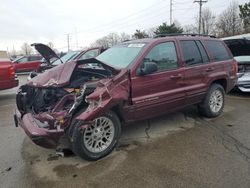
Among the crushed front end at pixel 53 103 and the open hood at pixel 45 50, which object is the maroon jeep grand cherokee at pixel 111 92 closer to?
the crushed front end at pixel 53 103

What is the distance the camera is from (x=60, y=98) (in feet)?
13.4

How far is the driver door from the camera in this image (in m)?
4.30

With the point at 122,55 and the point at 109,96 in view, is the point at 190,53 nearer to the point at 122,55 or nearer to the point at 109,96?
the point at 122,55

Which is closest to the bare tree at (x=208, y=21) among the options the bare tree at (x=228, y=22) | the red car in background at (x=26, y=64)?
the bare tree at (x=228, y=22)

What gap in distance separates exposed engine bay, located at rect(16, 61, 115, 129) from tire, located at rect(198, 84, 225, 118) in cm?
253

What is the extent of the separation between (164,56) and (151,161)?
1.95 m

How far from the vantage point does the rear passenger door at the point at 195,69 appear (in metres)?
5.11

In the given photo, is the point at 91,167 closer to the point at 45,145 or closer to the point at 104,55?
the point at 45,145

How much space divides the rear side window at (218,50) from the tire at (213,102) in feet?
2.11

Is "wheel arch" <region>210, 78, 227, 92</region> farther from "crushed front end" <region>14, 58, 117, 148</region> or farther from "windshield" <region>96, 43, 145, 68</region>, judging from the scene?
"crushed front end" <region>14, 58, 117, 148</region>

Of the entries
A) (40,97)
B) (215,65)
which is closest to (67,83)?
(40,97)

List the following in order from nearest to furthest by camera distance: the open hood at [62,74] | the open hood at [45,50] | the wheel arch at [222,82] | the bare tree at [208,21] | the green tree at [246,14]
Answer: the open hood at [62,74]
the open hood at [45,50]
the wheel arch at [222,82]
the green tree at [246,14]
the bare tree at [208,21]


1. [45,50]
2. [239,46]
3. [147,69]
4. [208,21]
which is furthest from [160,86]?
[208,21]

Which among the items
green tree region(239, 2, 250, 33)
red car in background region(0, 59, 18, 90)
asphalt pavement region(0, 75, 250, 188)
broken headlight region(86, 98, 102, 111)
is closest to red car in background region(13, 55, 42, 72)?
red car in background region(0, 59, 18, 90)
